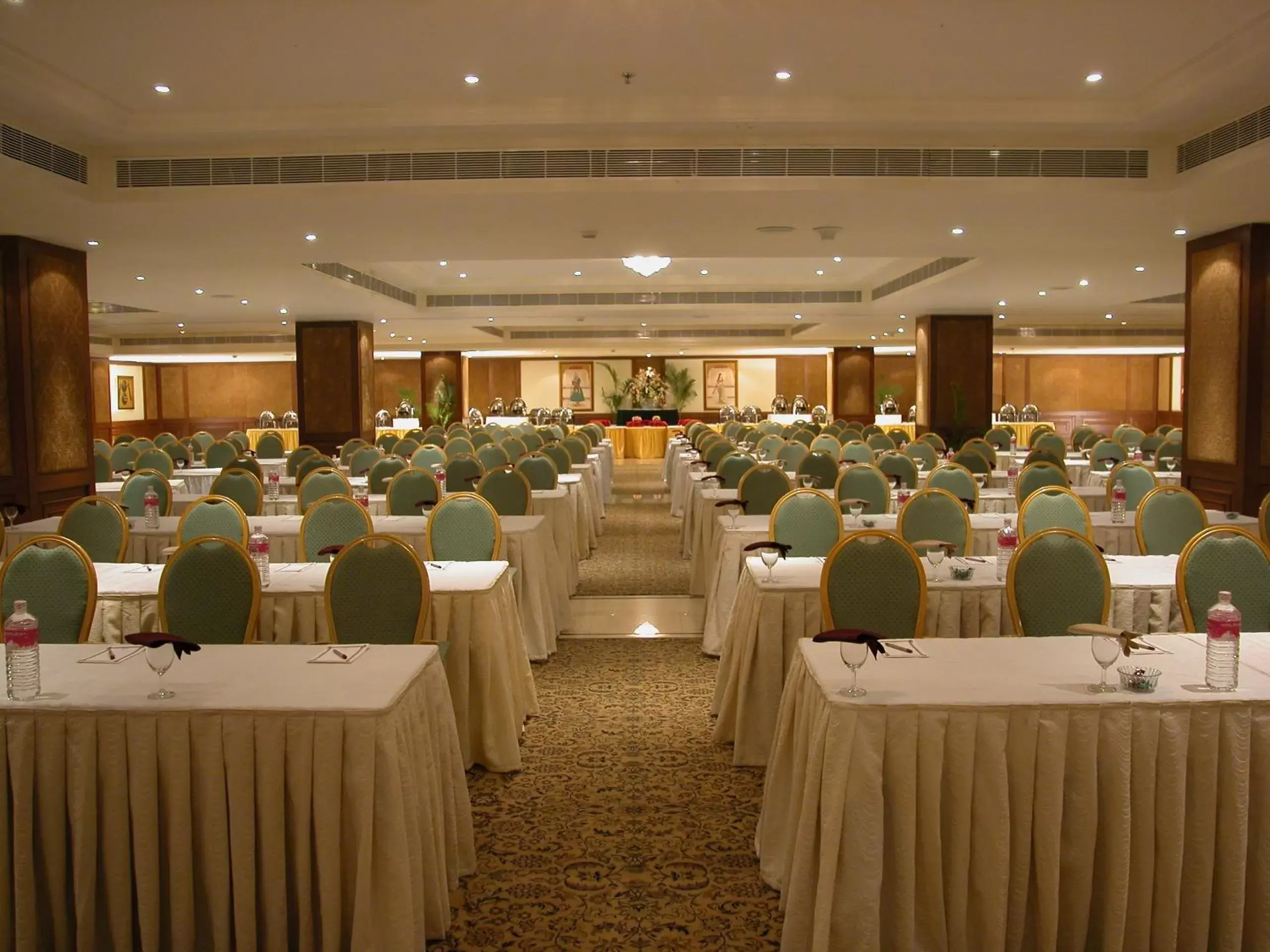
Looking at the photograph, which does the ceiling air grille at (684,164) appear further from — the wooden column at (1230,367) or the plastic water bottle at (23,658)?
the plastic water bottle at (23,658)

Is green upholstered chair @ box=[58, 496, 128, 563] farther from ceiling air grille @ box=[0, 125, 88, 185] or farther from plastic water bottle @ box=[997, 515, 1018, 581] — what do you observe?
plastic water bottle @ box=[997, 515, 1018, 581]

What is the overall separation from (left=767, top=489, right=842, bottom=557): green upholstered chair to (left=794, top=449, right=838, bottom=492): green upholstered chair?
4.26 metres

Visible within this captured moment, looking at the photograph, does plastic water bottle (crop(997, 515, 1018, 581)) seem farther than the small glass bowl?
Yes

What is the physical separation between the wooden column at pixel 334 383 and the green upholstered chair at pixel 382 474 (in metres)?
9.58

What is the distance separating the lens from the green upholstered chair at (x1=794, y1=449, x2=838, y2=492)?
10.7m

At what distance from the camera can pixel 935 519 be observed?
21.4ft

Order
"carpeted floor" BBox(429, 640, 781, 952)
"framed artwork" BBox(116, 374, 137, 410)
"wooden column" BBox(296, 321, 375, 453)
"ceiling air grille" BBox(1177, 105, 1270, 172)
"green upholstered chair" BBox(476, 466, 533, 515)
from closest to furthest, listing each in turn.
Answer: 1. "carpeted floor" BBox(429, 640, 781, 952)
2. "ceiling air grille" BBox(1177, 105, 1270, 172)
3. "green upholstered chair" BBox(476, 466, 533, 515)
4. "wooden column" BBox(296, 321, 375, 453)
5. "framed artwork" BBox(116, 374, 137, 410)

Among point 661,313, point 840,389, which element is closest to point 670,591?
point 661,313

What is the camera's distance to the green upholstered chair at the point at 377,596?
15.0 feet

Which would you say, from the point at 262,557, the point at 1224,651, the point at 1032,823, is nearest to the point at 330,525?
the point at 262,557

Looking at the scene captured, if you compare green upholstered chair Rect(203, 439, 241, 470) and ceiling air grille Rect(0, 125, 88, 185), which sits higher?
ceiling air grille Rect(0, 125, 88, 185)

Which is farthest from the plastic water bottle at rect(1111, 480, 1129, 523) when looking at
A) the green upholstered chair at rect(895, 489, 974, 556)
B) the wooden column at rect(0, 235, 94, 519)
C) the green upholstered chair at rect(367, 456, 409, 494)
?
the wooden column at rect(0, 235, 94, 519)

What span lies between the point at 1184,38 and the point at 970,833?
5473mm

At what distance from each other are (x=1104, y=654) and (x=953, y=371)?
58.3 ft
